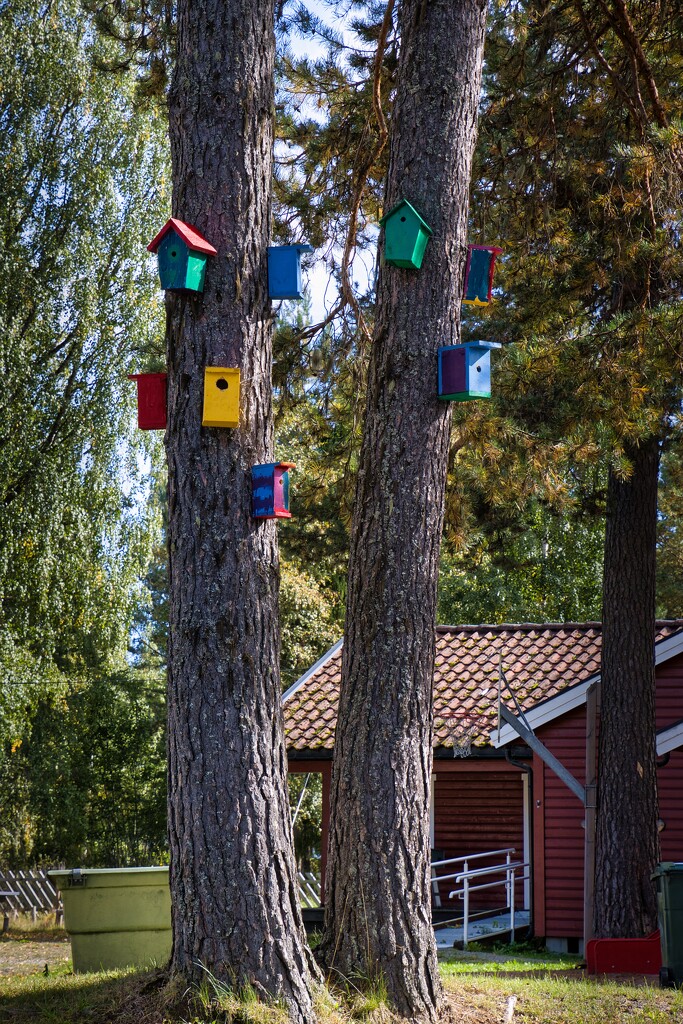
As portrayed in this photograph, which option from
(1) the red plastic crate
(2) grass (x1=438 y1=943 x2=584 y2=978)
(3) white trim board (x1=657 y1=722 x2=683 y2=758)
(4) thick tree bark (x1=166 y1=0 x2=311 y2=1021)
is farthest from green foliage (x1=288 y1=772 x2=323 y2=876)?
(4) thick tree bark (x1=166 y1=0 x2=311 y2=1021)

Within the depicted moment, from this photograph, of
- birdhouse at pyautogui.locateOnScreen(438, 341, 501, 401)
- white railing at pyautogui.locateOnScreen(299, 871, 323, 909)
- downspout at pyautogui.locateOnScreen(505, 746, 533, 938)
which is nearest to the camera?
birdhouse at pyautogui.locateOnScreen(438, 341, 501, 401)

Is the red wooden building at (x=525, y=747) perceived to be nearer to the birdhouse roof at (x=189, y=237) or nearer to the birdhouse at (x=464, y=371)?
the birdhouse at (x=464, y=371)

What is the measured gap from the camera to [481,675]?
54.0 ft

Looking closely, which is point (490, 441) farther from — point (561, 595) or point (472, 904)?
point (561, 595)

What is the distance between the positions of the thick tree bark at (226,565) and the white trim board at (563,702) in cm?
989

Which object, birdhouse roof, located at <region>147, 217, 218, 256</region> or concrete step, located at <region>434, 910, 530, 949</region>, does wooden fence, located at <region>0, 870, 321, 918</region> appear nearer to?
concrete step, located at <region>434, 910, 530, 949</region>

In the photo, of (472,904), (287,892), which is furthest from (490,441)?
(472,904)

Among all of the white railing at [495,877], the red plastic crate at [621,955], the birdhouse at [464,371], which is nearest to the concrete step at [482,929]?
the white railing at [495,877]

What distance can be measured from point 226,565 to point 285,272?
59.8 inches

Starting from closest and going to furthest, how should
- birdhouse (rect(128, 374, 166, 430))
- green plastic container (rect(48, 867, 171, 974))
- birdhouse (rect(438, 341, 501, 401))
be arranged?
birdhouse (rect(128, 374, 166, 430)) < birdhouse (rect(438, 341, 501, 401)) < green plastic container (rect(48, 867, 171, 974))

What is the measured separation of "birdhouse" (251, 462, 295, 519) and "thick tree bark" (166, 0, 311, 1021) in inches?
1.8

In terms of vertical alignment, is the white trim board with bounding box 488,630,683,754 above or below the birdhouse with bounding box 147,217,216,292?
below

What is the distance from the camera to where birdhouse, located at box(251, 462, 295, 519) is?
4922 mm

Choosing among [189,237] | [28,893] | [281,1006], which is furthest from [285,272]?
[28,893]
